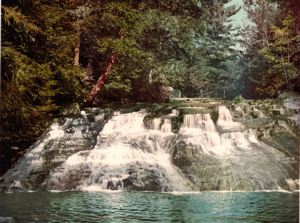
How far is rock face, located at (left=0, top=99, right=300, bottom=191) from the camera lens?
345 cm

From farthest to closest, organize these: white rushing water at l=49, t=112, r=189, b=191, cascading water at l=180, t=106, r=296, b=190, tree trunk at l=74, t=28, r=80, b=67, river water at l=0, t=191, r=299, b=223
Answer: tree trunk at l=74, t=28, r=80, b=67 < white rushing water at l=49, t=112, r=189, b=191 < cascading water at l=180, t=106, r=296, b=190 < river water at l=0, t=191, r=299, b=223

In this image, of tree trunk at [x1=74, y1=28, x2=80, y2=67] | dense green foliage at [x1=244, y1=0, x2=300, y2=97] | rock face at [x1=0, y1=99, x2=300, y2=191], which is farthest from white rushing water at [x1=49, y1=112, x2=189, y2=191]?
dense green foliage at [x1=244, y1=0, x2=300, y2=97]

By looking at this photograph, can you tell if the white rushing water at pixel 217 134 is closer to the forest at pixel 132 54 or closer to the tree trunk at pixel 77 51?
the forest at pixel 132 54

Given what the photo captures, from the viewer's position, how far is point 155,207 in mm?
3207

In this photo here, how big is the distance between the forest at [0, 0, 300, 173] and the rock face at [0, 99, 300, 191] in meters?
0.16

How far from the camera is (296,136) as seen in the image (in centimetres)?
350

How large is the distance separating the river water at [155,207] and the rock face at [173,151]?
5.1 inches

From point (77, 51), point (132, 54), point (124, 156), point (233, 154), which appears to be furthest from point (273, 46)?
point (77, 51)

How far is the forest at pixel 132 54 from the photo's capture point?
346 centimetres

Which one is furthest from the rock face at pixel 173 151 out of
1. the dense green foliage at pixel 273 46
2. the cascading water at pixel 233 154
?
the dense green foliage at pixel 273 46

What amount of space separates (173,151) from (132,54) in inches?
33.8

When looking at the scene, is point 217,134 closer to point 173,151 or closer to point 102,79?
point 173,151

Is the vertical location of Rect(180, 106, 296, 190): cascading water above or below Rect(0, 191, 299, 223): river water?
above

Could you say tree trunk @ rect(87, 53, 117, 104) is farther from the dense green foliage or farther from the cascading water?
the dense green foliage
